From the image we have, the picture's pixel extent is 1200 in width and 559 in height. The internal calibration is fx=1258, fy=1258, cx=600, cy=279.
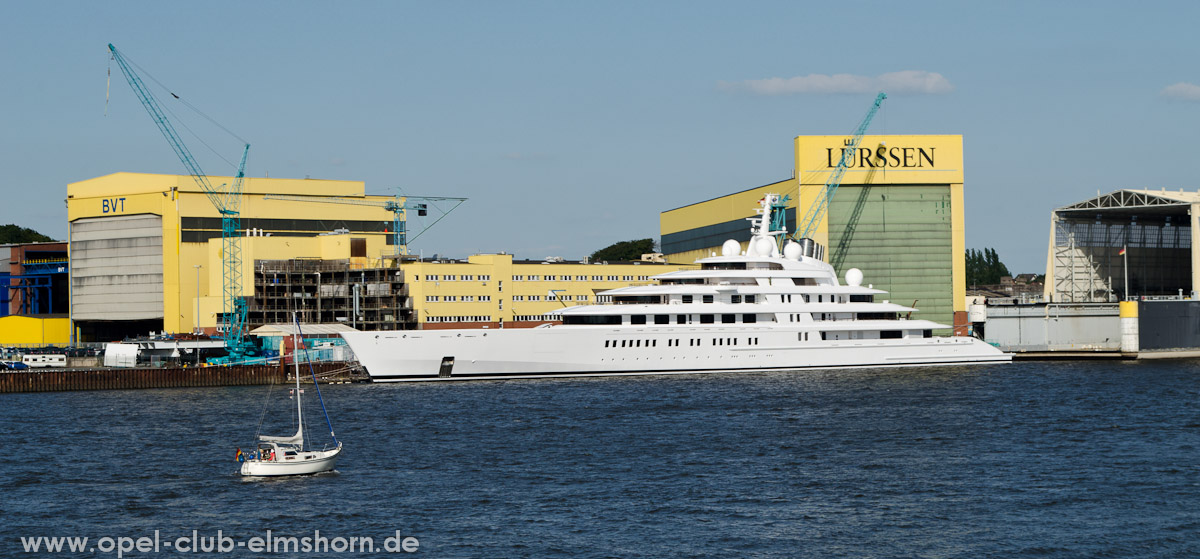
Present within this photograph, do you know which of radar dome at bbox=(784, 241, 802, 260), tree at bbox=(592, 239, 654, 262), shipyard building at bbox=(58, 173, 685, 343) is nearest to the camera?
radar dome at bbox=(784, 241, 802, 260)

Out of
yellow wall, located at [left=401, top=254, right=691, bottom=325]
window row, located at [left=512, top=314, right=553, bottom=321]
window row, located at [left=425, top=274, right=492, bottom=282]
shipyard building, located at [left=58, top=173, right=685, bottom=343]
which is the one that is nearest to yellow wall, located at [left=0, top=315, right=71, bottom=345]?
shipyard building, located at [left=58, top=173, right=685, bottom=343]

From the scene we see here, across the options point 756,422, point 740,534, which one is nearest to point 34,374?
point 756,422

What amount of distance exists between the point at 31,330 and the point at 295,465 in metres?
87.0

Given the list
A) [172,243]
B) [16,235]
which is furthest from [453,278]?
[16,235]

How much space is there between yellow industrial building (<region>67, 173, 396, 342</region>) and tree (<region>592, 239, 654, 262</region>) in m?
67.9

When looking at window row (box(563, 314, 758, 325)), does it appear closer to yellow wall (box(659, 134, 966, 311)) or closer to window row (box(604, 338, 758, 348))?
window row (box(604, 338, 758, 348))

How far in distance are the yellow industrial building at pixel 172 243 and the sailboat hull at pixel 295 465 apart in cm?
6288

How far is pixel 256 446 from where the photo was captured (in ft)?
141

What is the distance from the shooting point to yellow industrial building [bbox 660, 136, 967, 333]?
9625 cm

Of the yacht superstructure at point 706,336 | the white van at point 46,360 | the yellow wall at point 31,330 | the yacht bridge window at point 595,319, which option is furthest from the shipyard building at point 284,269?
the yacht bridge window at point 595,319

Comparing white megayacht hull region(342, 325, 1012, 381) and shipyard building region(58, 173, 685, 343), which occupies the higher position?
shipyard building region(58, 173, 685, 343)

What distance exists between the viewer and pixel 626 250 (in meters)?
183

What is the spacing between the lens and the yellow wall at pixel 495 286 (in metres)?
92.9

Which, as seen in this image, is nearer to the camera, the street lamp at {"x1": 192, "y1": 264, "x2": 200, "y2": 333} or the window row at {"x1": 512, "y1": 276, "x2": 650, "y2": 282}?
the window row at {"x1": 512, "y1": 276, "x2": 650, "y2": 282}
